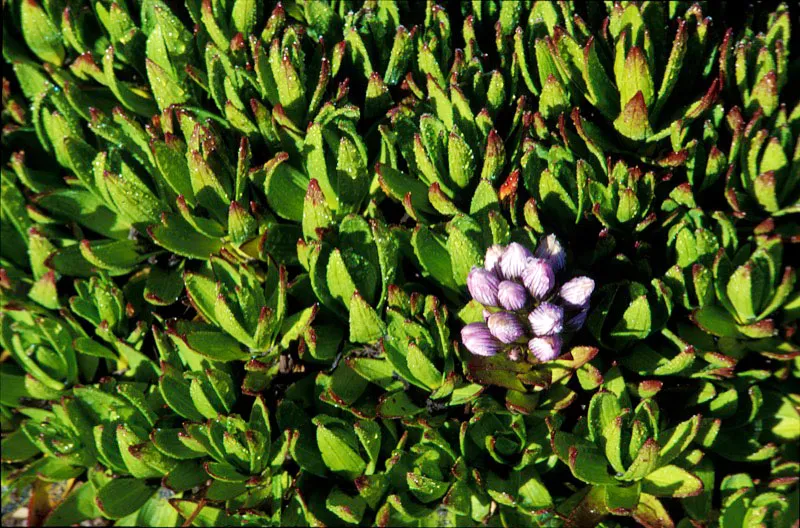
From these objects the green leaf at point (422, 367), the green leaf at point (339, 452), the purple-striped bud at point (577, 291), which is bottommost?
the green leaf at point (339, 452)

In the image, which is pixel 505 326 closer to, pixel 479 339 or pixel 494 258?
pixel 479 339

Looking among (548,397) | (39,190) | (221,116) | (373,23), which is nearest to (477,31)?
(373,23)

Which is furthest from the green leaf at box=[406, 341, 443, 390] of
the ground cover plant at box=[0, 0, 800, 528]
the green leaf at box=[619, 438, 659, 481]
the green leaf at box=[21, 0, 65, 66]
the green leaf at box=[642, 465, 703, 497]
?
the green leaf at box=[21, 0, 65, 66]

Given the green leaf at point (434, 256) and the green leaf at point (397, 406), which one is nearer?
the green leaf at point (397, 406)

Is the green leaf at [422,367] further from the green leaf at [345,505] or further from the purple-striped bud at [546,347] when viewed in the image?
the green leaf at [345,505]

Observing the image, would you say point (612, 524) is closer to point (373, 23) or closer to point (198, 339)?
point (198, 339)

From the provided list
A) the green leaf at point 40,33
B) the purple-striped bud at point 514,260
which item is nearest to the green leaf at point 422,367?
the purple-striped bud at point 514,260

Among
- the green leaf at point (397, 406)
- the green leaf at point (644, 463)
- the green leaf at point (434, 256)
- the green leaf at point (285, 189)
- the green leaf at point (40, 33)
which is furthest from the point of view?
the green leaf at point (40, 33)

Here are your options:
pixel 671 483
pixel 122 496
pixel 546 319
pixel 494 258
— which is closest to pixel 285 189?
pixel 494 258
